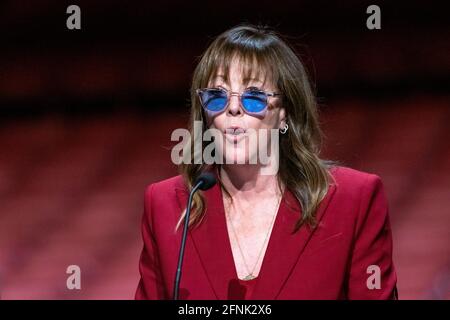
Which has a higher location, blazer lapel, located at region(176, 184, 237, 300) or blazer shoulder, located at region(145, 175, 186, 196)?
blazer shoulder, located at region(145, 175, 186, 196)

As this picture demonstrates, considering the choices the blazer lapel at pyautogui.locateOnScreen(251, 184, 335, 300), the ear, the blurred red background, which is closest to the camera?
the blazer lapel at pyautogui.locateOnScreen(251, 184, 335, 300)

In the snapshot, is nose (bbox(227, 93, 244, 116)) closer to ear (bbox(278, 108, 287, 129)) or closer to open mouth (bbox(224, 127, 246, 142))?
open mouth (bbox(224, 127, 246, 142))

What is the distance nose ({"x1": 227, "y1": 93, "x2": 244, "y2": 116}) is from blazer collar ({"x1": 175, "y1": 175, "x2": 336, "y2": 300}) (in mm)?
325

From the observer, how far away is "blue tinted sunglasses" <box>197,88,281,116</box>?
8.29ft

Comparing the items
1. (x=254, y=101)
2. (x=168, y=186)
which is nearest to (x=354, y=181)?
(x=254, y=101)

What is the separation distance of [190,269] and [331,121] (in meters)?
3.85

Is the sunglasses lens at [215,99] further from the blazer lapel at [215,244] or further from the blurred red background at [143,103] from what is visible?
the blurred red background at [143,103]

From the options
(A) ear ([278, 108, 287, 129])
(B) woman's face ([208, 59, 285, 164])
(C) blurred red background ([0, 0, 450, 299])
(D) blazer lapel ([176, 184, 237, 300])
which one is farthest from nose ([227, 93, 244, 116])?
(C) blurred red background ([0, 0, 450, 299])

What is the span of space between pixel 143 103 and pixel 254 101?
4.51 m

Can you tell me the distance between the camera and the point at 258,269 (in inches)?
102

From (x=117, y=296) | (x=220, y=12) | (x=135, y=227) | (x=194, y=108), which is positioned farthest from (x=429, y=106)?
(x=194, y=108)

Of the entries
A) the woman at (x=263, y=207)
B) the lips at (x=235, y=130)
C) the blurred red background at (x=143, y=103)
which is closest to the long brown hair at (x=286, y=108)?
the woman at (x=263, y=207)

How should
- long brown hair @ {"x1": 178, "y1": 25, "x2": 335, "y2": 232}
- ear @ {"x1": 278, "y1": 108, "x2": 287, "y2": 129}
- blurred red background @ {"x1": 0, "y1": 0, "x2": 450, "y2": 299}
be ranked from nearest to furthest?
long brown hair @ {"x1": 178, "y1": 25, "x2": 335, "y2": 232} < ear @ {"x1": 278, "y1": 108, "x2": 287, "y2": 129} < blurred red background @ {"x1": 0, "y1": 0, "x2": 450, "y2": 299}
